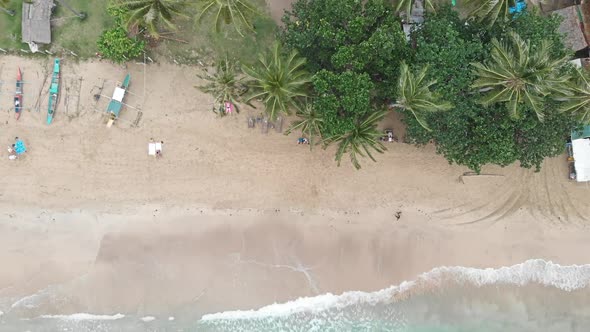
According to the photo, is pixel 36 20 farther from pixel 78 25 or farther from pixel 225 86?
pixel 225 86

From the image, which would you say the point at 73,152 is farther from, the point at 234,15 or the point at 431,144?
the point at 431,144

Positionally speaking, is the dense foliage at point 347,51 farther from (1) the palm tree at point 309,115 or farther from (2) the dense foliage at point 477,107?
(2) the dense foliage at point 477,107

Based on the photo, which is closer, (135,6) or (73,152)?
(135,6)

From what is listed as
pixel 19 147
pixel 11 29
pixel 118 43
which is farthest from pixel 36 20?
pixel 19 147

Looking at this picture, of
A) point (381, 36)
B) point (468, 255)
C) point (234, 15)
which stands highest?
point (234, 15)

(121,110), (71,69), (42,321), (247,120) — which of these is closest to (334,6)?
(247,120)

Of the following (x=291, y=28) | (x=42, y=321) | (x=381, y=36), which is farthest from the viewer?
(x=42, y=321)
